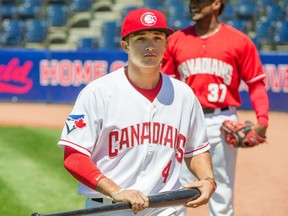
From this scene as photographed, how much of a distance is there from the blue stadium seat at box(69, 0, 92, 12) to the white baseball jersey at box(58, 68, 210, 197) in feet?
55.0

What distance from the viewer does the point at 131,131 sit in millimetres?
3602

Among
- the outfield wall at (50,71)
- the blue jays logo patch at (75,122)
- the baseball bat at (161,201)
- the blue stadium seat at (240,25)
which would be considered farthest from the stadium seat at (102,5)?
the baseball bat at (161,201)

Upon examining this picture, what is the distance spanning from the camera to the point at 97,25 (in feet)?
65.9

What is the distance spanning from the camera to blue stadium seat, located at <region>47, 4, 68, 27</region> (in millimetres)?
19734

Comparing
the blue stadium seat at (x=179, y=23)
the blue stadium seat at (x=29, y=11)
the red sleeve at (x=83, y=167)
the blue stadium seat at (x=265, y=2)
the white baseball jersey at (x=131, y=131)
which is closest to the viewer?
the red sleeve at (x=83, y=167)

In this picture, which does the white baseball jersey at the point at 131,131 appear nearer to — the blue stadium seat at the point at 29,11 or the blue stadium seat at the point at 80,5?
the blue stadium seat at the point at 80,5

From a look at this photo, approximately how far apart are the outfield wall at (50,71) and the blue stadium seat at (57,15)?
3582 mm

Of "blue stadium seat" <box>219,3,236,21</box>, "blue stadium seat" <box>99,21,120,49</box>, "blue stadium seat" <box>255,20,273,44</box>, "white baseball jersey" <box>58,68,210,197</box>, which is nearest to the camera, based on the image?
"white baseball jersey" <box>58,68,210,197</box>

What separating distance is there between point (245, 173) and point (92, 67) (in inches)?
281

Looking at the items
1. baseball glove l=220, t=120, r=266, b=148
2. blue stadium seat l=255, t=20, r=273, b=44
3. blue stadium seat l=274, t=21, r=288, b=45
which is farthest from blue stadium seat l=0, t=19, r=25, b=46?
baseball glove l=220, t=120, r=266, b=148

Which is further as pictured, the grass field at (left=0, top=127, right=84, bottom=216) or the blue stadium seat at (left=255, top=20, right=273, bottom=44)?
the blue stadium seat at (left=255, top=20, right=273, bottom=44)

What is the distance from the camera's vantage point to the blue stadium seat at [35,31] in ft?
63.2

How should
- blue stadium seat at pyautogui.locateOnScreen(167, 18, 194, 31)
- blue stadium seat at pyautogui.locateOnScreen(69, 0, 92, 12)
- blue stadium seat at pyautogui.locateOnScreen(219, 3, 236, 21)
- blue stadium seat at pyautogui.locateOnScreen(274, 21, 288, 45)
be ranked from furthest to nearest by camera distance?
blue stadium seat at pyautogui.locateOnScreen(69, 0, 92, 12) < blue stadium seat at pyautogui.locateOnScreen(219, 3, 236, 21) < blue stadium seat at pyautogui.locateOnScreen(167, 18, 194, 31) < blue stadium seat at pyautogui.locateOnScreen(274, 21, 288, 45)

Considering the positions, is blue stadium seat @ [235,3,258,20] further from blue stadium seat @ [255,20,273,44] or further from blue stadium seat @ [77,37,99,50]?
blue stadium seat @ [77,37,99,50]
